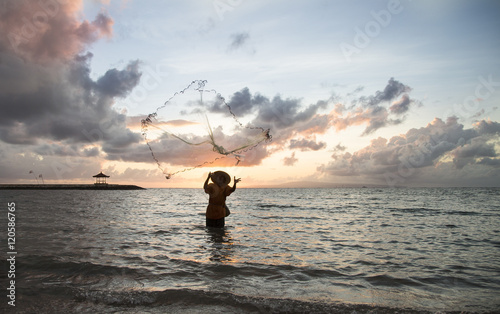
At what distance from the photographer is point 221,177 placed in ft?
54.4

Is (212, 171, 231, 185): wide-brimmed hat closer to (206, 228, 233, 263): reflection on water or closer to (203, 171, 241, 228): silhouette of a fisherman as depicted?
(203, 171, 241, 228): silhouette of a fisherman

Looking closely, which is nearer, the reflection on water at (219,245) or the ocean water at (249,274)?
the ocean water at (249,274)

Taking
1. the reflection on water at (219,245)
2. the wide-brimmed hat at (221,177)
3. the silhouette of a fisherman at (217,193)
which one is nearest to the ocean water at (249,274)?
the reflection on water at (219,245)

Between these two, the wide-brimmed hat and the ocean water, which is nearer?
the ocean water

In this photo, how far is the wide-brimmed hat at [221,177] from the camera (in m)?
16.5

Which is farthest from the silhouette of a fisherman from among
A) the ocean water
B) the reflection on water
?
the ocean water

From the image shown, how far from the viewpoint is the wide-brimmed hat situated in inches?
650

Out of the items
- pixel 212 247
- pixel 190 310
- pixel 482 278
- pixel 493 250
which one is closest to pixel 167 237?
pixel 212 247

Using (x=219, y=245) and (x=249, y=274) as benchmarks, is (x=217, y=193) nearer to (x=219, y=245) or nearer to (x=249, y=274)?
(x=219, y=245)

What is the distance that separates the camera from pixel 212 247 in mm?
13078

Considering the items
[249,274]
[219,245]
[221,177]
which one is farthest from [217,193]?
[249,274]

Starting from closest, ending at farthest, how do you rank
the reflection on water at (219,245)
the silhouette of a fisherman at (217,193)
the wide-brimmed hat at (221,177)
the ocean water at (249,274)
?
the ocean water at (249,274) < the reflection on water at (219,245) < the silhouette of a fisherman at (217,193) < the wide-brimmed hat at (221,177)

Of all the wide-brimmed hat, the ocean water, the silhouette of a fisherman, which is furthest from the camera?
the wide-brimmed hat

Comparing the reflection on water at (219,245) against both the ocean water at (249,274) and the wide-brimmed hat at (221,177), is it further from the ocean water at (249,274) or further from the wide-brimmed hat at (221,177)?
the wide-brimmed hat at (221,177)
